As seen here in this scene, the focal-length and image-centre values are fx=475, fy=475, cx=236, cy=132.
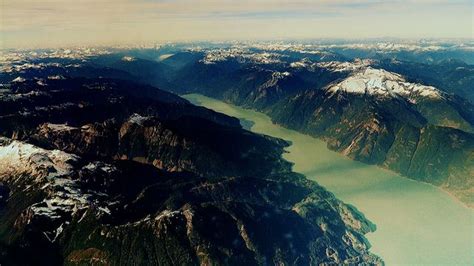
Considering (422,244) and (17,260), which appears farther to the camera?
(422,244)

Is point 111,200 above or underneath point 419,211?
above

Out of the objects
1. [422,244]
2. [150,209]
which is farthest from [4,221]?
[422,244]

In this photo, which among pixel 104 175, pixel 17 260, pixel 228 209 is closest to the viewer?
pixel 17 260

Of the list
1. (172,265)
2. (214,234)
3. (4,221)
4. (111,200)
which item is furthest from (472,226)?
(4,221)

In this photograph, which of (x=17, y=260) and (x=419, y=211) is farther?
(x=419, y=211)

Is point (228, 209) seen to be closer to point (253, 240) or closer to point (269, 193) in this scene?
point (253, 240)

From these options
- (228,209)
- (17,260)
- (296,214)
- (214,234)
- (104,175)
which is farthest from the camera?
(104,175)

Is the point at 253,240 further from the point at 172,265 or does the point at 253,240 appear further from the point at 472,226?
the point at 472,226

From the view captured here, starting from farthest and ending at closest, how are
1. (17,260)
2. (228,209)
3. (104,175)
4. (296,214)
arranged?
(104,175)
(296,214)
(228,209)
(17,260)

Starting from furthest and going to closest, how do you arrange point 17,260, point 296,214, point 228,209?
1. point 296,214
2. point 228,209
3. point 17,260
